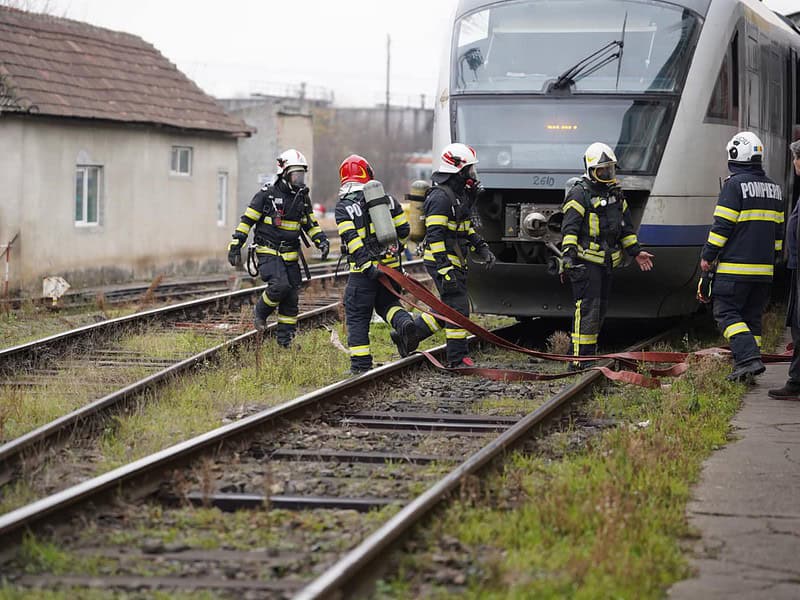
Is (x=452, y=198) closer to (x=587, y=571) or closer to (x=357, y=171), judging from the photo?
(x=357, y=171)

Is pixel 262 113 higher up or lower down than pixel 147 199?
higher up

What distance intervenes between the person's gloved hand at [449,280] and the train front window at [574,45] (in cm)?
221

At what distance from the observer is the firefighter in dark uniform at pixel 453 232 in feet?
33.6

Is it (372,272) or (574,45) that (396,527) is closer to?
(372,272)

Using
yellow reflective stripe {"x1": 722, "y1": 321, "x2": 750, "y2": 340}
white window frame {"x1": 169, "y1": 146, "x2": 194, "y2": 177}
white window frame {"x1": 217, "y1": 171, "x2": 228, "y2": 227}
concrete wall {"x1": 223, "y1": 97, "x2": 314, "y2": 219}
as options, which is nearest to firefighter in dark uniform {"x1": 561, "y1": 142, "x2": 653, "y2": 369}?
yellow reflective stripe {"x1": 722, "y1": 321, "x2": 750, "y2": 340}

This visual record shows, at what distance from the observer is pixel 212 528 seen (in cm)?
534

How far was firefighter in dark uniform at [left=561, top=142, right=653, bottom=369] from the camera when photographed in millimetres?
10180

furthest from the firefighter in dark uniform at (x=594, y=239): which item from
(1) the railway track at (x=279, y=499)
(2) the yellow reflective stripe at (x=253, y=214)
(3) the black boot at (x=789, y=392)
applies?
(2) the yellow reflective stripe at (x=253, y=214)

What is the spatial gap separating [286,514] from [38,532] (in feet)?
3.57

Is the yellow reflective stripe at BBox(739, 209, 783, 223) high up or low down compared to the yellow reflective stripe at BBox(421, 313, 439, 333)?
up

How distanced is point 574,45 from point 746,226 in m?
3.00

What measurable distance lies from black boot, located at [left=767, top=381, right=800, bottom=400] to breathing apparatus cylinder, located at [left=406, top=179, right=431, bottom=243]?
12.5 ft

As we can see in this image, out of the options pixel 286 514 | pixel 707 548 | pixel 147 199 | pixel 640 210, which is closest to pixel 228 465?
pixel 286 514

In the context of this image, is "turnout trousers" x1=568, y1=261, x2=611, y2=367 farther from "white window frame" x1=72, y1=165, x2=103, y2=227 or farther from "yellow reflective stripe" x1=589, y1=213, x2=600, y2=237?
"white window frame" x1=72, y1=165, x2=103, y2=227
